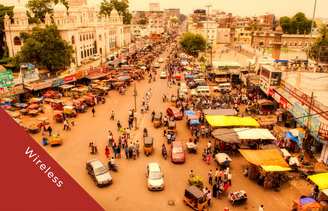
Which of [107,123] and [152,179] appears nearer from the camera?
[152,179]

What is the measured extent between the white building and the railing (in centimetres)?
3696

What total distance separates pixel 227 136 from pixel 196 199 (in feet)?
20.2

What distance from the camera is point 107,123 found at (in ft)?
74.9

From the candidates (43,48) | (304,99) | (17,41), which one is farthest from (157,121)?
(17,41)

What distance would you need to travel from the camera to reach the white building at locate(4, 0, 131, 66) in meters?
45.6

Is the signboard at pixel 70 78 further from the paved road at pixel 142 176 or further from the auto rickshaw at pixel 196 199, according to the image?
the auto rickshaw at pixel 196 199

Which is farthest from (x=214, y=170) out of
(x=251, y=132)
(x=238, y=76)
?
(x=238, y=76)

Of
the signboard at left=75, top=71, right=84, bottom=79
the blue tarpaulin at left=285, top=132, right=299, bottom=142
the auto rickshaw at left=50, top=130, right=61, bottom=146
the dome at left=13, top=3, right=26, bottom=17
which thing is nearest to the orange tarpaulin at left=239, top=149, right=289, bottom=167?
the blue tarpaulin at left=285, top=132, right=299, bottom=142

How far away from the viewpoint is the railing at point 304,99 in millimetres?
16062

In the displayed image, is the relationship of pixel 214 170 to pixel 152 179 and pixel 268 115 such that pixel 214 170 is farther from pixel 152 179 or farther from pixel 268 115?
pixel 268 115

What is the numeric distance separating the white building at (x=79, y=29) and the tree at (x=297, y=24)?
198 ft

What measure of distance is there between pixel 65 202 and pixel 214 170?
38.1 feet

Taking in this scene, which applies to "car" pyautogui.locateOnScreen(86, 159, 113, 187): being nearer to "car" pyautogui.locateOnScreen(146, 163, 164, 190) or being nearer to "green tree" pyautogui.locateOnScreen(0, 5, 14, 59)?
"car" pyautogui.locateOnScreen(146, 163, 164, 190)

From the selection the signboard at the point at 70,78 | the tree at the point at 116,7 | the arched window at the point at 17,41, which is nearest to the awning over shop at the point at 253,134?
the signboard at the point at 70,78
